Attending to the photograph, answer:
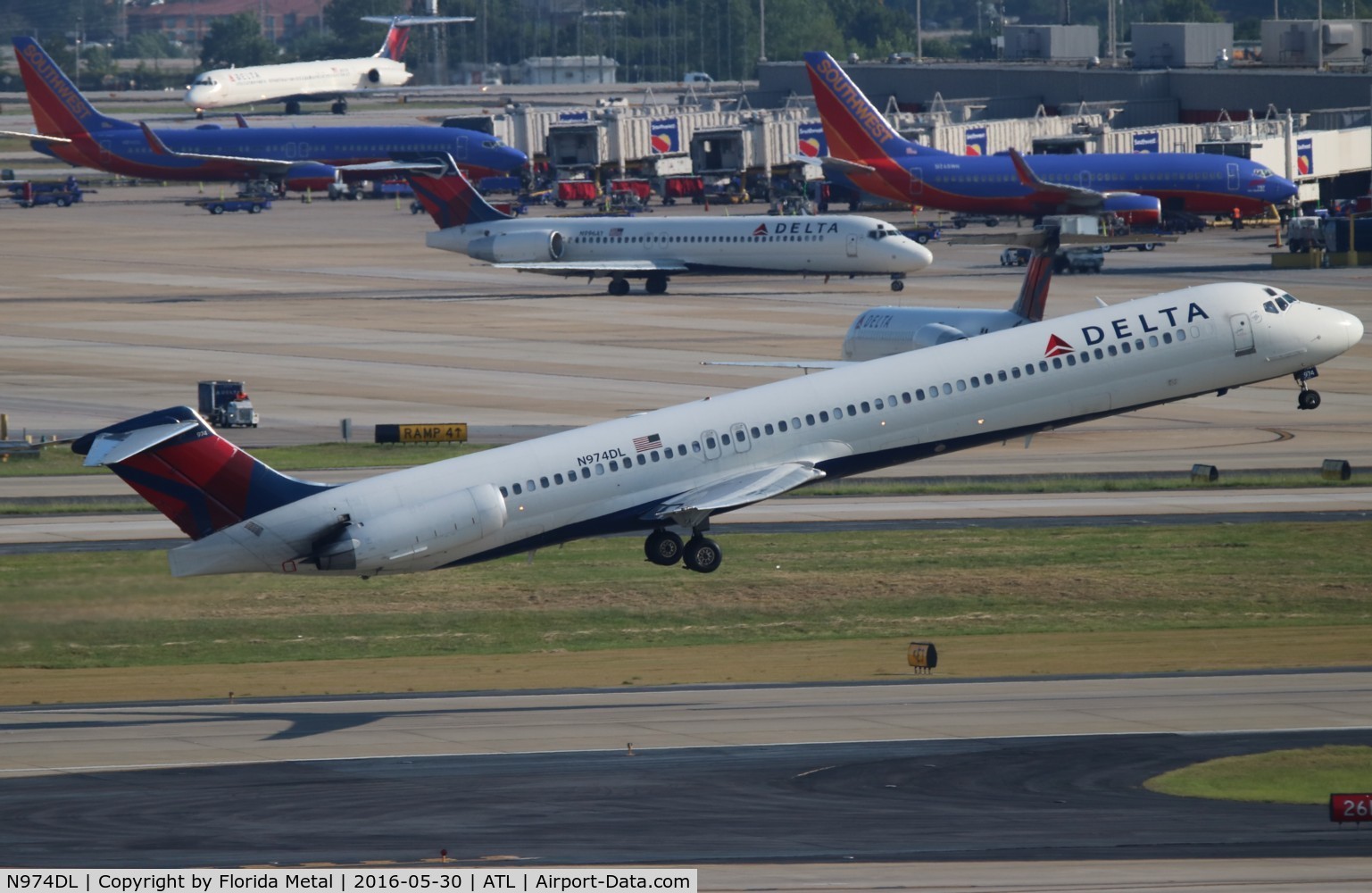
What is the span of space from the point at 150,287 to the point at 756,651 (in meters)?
89.0

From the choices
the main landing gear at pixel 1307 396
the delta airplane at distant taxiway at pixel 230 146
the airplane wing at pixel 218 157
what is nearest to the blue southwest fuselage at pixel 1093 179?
the delta airplane at distant taxiway at pixel 230 146

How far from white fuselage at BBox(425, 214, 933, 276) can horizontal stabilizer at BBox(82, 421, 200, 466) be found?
77.5 metres

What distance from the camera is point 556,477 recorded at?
49.5 m

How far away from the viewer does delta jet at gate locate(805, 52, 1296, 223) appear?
14438 centimetres

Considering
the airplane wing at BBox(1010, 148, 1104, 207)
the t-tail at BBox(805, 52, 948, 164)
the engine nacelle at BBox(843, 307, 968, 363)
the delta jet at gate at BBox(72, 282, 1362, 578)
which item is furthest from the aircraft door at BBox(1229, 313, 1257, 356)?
the t-tail at BBox(805, 52, 948, 164)

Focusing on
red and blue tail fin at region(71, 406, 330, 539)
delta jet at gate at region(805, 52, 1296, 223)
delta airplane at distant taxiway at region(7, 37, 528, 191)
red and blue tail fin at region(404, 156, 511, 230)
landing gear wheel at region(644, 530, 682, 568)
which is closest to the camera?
red and blue tail fin at region(71, 406, 330, 539)

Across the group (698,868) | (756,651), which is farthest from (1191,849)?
(756,651)

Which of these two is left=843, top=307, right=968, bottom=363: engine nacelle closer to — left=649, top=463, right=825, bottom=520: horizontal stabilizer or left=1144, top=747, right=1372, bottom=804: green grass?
left=649, top=463, right=825, bottom=520: horizontal stabilizer

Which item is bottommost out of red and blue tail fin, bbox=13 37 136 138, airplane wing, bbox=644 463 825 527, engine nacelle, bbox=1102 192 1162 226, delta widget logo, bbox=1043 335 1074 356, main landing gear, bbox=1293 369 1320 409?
airplane wing, bbox=644 463 825 527

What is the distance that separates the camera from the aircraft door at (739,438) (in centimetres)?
5162

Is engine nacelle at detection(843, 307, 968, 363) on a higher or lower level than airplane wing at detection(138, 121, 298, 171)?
lower

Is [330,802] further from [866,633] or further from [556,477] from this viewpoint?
[866,633]

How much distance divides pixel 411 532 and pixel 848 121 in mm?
103911

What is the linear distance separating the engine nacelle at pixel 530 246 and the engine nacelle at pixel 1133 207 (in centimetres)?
4465
